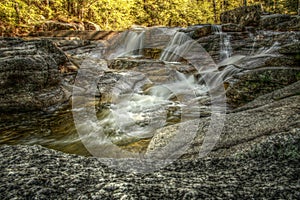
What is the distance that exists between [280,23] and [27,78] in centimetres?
1881

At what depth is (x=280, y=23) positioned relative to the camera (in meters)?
18.0

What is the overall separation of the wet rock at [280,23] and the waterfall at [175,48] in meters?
6.75

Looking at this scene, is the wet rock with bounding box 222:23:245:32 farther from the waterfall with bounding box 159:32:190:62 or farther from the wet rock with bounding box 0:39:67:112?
the wet rock with bounding box 0:39:67:112

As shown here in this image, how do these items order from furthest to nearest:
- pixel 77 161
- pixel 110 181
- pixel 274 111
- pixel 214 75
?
pixel 214 75 < pixel 274 111 < pixel 77 161 < pixel 110 181

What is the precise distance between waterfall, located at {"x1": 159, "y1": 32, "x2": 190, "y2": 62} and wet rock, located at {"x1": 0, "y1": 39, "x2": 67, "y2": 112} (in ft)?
31.8

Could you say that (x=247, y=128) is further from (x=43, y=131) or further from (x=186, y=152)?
(x=43, y=131)

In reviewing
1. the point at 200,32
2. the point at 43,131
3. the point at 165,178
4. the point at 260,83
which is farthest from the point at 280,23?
the point at 165,178

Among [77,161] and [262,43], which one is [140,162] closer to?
[77,161]

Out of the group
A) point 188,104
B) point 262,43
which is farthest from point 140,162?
point 262,43

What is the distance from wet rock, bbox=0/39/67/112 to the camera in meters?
7.91

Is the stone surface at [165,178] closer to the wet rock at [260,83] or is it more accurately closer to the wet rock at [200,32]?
the wet rock at [260,83]

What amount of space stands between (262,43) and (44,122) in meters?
14.1

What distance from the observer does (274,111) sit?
5102 millimetres

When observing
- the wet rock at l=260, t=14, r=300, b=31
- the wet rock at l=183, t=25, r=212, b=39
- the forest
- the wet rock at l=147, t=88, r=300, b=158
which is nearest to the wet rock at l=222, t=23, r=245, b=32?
the wet rock at l=183, t=25, r=212, b=39
